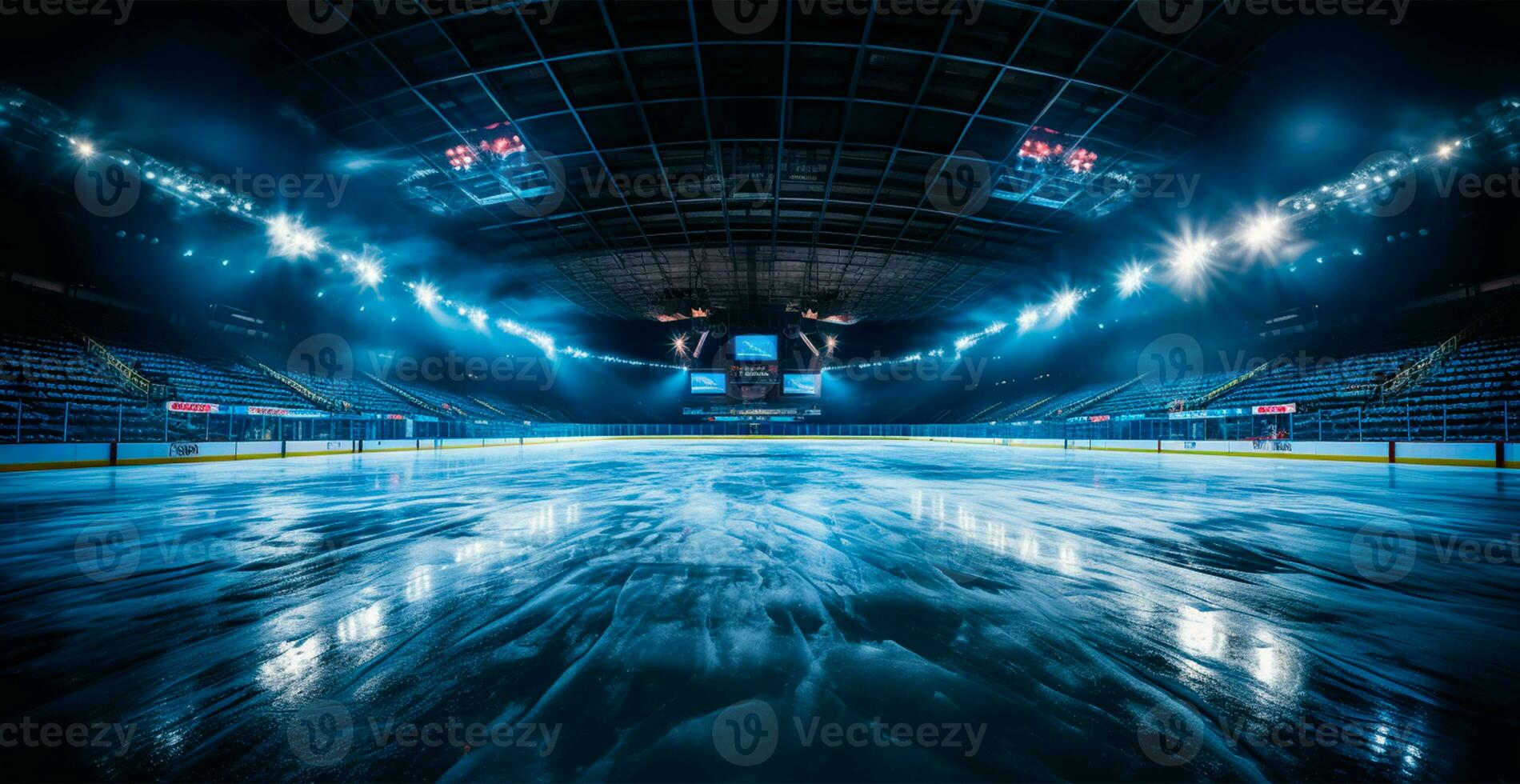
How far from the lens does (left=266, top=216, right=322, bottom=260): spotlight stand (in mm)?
17188

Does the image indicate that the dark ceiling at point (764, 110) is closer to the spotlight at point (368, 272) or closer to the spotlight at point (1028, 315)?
the spotlight at point (368, 272)

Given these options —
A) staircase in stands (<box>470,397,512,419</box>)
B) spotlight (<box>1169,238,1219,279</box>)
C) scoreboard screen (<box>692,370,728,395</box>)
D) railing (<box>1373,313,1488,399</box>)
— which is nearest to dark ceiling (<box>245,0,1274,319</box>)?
spotlight (<box>1169,238,1219,279</box>)

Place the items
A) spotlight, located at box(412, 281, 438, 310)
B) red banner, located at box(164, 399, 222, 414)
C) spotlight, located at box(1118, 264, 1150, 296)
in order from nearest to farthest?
red banner, located at box(164, 399, 222, 414) < spotlight, located at box(1118, 264, 1150, 296) < spotlight, located at box(412, 281, 438, 310)

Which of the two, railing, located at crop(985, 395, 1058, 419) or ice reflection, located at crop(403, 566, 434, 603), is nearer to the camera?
ice reflection, located at crop(403, 566, 434, 603)

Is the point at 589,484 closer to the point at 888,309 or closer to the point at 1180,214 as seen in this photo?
the point at 1180,214

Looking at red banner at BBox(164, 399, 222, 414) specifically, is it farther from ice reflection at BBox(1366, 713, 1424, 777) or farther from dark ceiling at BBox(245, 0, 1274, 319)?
ice reflection at BBox(1366, 713, 1424, 777)

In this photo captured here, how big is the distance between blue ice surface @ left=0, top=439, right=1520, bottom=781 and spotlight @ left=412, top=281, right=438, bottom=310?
2059 centimetres

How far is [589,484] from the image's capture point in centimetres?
894

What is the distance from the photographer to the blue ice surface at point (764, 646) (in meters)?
1.57

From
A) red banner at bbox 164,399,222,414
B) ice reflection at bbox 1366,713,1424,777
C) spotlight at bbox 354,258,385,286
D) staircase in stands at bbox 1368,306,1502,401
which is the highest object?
spotlight at bbox 354,258,385,286

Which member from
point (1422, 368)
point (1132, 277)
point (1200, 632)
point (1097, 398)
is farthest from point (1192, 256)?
point (1200, 632)

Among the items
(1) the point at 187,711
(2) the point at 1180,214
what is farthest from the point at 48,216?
(2) the point at 1180,214

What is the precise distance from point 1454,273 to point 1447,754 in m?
35.6

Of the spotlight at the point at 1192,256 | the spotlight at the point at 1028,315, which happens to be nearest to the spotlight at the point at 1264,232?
the spotlight at the point at 1192,256
